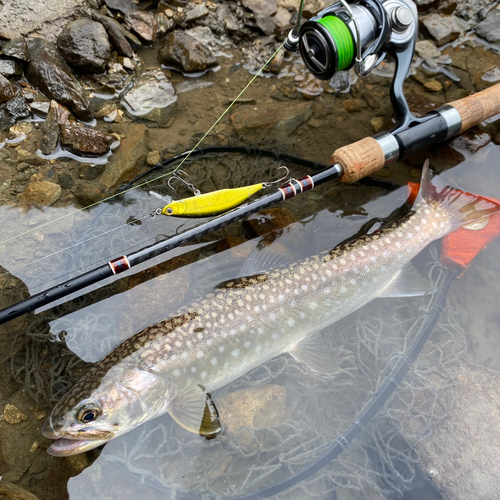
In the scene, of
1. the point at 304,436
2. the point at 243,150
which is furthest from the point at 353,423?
the point at 243,150

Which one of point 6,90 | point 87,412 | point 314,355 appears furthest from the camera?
point 6,90

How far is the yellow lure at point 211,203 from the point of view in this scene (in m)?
3.57

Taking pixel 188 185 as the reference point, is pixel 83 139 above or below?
above

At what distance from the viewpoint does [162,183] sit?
4.23 m

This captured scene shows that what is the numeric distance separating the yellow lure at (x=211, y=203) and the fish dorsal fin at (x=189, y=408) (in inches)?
56.5

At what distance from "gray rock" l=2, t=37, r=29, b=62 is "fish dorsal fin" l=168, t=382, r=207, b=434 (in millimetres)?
3751

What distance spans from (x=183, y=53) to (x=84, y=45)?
1065 mm

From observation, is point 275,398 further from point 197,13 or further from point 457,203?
point 197,13

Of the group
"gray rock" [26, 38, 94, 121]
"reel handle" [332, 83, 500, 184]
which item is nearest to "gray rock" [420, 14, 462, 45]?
"reel handle" [332, 83, 500, 184]

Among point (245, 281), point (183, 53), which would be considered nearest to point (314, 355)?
point (245, 281)

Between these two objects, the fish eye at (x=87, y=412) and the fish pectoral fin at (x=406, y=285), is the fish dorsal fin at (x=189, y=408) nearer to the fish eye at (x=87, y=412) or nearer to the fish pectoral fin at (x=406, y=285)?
the fish eye at (x=87, y=412)

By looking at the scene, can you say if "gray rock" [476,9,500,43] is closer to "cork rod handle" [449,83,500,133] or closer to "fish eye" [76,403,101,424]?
"cork rod handle" [449,83,500,133]

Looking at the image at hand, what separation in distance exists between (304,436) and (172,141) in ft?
10.6

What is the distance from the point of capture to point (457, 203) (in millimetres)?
3990
